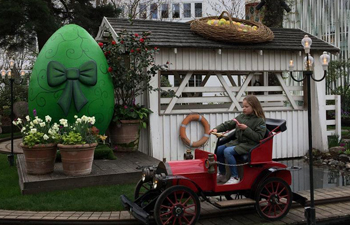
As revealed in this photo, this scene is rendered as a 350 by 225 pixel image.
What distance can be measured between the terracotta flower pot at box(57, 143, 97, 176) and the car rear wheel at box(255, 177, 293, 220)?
2920 millimetres

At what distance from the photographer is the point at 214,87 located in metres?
9.98

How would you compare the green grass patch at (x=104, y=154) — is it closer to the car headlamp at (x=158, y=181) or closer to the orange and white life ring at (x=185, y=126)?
the orange and white life ring at (x=185, y=126)

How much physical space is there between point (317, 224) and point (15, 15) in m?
13.8

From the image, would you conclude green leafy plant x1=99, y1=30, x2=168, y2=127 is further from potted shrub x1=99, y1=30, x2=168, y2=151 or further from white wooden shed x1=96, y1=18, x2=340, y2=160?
white wooden shed x1=96, y1=18, x2=340, y2=160

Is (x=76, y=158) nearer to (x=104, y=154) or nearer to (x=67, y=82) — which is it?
(x=104, y=154)

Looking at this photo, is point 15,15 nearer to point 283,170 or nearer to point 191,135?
point 191,135

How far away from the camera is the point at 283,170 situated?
18.4 ft

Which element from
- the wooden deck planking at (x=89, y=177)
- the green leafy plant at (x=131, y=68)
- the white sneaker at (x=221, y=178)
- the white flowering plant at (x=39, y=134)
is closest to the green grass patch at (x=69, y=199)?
the wooden deck planking at (x=89, y=177)

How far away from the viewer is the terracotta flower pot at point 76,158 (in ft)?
21.6

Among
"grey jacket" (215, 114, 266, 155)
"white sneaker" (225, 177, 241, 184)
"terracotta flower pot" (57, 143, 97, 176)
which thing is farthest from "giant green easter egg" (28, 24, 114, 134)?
"white sneaker" (225, 177, 241, 184)

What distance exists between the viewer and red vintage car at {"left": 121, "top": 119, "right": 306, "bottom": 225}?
15.9ft

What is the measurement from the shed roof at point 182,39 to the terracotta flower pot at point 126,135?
1860mm

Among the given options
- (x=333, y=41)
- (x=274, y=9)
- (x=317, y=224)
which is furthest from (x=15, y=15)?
(x=333, y=41)

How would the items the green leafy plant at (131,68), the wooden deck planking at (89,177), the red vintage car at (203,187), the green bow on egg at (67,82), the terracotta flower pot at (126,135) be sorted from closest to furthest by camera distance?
1. the red vintage car at (203,187)
2. the wooden deck planking at (89,177)
3. the green bow on egg at (67,82)
4. the green leafy plant at (131,68)
5. the terracotta flower pot at (126,135)
